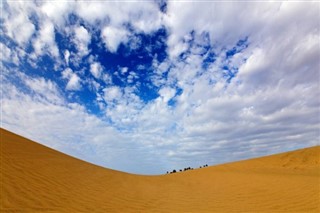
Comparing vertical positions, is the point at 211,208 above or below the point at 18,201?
below

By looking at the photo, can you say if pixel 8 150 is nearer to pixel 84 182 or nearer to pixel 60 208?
pixel 84 182

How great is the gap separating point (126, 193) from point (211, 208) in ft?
11.8

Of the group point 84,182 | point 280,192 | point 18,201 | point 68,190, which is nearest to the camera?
point 18,201

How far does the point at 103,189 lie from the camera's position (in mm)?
9398

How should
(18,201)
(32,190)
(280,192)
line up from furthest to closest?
(280,192) → (32,190) → (18,201)

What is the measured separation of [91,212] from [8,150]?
6032mm

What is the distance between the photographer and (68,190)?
8156 mm

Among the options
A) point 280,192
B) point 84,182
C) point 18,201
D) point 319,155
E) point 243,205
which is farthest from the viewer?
point 319,155

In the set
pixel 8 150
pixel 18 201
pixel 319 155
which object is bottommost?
pixel 18 201

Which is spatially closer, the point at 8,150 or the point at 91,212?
the point at 91,212

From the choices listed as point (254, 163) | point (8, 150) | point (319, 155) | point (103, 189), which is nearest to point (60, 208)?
point (103, 189)

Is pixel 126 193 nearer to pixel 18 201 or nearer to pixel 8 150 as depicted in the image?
pixel 18 201

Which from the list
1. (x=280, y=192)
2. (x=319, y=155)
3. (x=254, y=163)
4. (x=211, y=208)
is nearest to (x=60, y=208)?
(x=211, y=208)

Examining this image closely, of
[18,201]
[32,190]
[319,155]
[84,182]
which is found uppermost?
[319,155]
